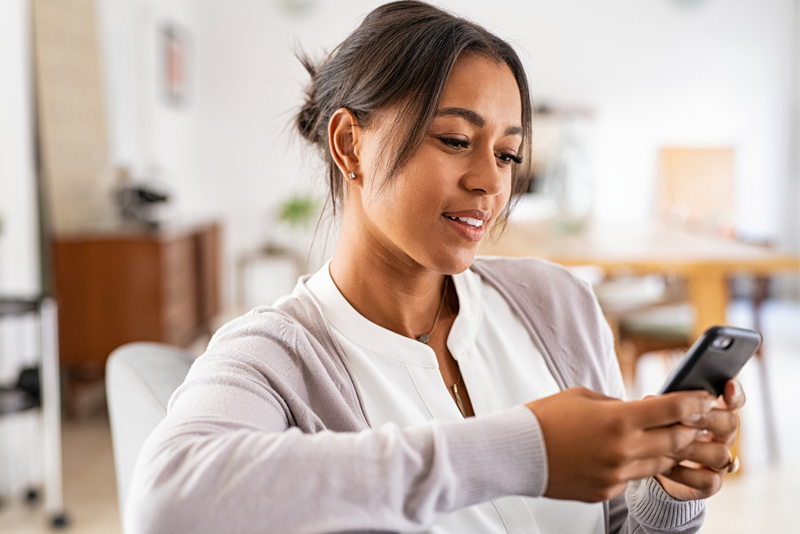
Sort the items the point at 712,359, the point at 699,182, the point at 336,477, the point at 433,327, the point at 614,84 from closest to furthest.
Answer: the point at 336,477, the point at 712,359, the point at 433,327, the point at 699,182, the point at 614,84

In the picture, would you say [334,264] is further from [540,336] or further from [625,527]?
[625,527]

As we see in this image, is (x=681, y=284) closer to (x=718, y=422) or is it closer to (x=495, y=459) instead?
(x=718, y=422)

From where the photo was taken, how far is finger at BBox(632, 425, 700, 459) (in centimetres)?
61

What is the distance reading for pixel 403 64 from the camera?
35.1 inches

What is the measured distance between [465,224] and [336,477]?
1.38ft

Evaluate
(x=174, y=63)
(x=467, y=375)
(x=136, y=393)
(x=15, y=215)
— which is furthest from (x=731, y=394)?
(x=174, y=63)

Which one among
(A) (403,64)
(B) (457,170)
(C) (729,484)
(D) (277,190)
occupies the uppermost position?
(A) (403,64)

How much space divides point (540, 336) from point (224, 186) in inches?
236

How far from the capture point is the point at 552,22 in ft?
21.9

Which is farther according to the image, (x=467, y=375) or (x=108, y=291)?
(x=108, y=291)

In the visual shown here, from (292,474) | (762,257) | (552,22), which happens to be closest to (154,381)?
(292,474)

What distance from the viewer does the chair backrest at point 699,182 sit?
6.62 meters

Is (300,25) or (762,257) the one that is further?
(300,25)

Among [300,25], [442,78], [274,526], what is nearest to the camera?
[274,526]
